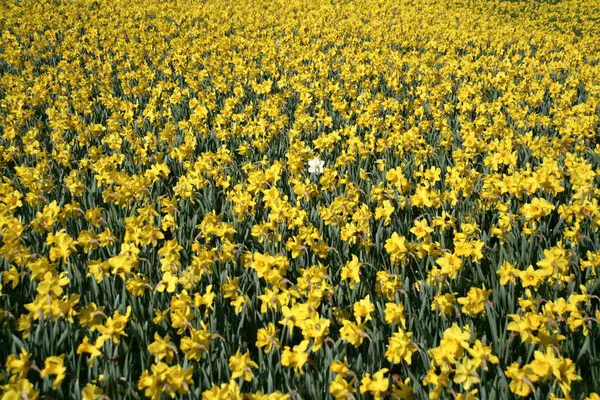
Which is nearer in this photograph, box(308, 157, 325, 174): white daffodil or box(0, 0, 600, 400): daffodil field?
box(0, 0, 600, 400): daffodil field

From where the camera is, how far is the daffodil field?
2127mm

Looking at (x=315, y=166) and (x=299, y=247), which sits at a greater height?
(x=299, y=247)

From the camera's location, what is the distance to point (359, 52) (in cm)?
980

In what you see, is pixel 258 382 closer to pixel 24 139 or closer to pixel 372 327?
pixel 372 327

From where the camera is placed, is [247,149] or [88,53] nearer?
[247,149]

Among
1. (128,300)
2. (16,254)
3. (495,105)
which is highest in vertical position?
(16,254)

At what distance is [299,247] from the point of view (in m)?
2.90

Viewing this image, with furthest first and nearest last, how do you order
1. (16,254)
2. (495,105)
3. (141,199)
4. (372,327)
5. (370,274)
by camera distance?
1. (495,105)
2. (141,199)
3. (370,274)
4. (16,254)
5. (372,327)

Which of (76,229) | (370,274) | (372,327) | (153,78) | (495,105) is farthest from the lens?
(153,78)

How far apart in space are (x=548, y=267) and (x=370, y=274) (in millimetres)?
992

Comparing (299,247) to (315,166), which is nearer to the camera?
(299,247)

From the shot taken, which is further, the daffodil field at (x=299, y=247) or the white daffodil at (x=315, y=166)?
the white daffodil at (x=315, y=166)

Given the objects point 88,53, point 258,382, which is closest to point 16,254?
point 258,382

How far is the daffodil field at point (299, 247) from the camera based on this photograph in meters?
2.13
